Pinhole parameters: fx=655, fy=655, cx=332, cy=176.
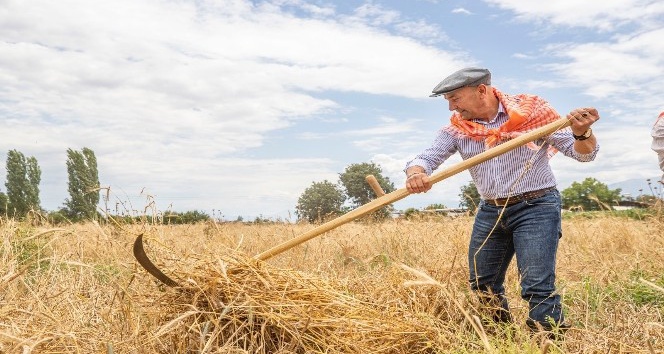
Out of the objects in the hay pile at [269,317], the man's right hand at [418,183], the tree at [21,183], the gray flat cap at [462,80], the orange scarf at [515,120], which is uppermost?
the tree at [21,183]

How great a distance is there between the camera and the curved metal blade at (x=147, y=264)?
10.1 feet

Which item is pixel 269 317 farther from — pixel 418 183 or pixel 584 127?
pixel 584 127

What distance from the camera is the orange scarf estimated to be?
3.80 meters

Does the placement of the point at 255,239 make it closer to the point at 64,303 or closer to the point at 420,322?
the point at 64,303

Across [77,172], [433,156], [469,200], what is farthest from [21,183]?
[433,156]

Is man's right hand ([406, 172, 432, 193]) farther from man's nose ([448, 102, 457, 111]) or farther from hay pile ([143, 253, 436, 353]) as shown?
hay pile ([143, 253, 436, 353])

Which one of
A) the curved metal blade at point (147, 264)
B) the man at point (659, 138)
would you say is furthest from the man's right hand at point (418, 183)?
the curved metal blade at point (147, 264)

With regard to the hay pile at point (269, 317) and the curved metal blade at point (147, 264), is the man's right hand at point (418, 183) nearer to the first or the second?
the hay pile at point (269, 317)

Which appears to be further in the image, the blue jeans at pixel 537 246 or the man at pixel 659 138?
the blue jeans at pixel 537 246

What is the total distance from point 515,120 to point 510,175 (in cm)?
32

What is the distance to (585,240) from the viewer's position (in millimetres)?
7805

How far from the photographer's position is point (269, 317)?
298cm

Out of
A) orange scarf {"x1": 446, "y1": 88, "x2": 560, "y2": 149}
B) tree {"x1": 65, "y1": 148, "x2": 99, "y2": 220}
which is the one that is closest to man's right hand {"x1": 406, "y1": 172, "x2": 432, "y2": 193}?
orange scarf {"x1": 446, "y1": 88, "x2": 560, "y2": 149}

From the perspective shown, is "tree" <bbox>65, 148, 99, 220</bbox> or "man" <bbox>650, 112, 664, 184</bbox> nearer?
"man" <bbox>650, 112, 664, 184</bbox>
